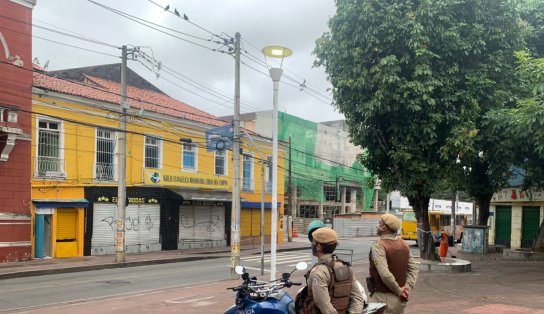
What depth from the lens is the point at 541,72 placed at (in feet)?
41.8

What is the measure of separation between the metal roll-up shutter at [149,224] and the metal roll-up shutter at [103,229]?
68.5 inches

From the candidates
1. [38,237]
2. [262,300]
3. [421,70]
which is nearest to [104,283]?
[38,237]

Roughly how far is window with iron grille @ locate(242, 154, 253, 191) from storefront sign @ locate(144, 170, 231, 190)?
2.07 metres

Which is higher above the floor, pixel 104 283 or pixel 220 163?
pixel 220 163

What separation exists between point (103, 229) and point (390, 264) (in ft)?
69.7

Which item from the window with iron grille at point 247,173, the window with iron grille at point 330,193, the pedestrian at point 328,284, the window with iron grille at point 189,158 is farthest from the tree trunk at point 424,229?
the window with iron grille at point 330,193

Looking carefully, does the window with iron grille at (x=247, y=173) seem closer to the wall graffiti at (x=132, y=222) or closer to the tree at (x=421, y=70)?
the wall graffiti at (x=132, y=222)

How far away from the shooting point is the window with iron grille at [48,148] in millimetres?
22180

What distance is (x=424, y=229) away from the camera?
54.5 ft

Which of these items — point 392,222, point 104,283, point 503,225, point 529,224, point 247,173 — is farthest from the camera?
point 247,173

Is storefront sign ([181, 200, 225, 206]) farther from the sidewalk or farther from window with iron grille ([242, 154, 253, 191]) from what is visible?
window with iron grille ([242, 154, 253, 191])

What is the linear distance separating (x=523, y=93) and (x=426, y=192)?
418 centimetres

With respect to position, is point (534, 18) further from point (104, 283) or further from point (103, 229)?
point (103, 229)

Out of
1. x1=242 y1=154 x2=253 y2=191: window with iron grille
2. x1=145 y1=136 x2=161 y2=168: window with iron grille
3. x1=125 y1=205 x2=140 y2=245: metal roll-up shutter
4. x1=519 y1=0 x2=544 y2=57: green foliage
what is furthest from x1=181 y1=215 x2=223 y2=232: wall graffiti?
x1=519 y1=0 x2=544 y2=57: green foliage
